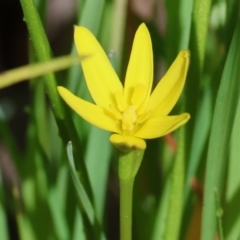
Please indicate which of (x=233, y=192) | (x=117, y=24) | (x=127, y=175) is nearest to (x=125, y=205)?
(x=127, y=175)

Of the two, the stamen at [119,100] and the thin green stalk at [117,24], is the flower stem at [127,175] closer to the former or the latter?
the stamen at [119,100]

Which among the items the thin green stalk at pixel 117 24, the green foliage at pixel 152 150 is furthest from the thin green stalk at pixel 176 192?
the thin green stalk at pixel 117 24

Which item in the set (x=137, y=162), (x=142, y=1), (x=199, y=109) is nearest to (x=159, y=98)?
(x=137, y=162)

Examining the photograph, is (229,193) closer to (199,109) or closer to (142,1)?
(199,109)

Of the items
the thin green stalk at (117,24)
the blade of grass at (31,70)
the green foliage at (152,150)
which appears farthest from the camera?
the thin green stalk at (117,24)

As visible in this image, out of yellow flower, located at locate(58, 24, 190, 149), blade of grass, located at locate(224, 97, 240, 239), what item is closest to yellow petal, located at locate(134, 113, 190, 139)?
yellow flower, located at locate(58, 24, 190, 149)

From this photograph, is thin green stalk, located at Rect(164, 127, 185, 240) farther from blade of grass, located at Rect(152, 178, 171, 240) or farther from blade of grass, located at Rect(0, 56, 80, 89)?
blade of grass, located at Rect(0, 56, 80, 89)

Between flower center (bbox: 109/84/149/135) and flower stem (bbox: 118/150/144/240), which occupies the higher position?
flower center (bbox: 109/84/149/135)
